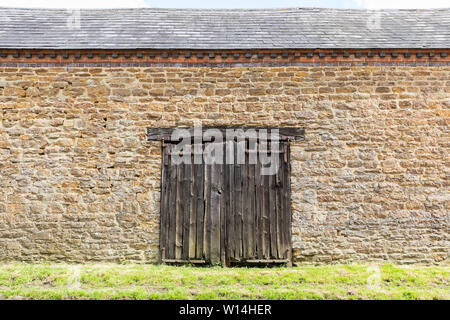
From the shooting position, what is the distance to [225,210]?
7074 mm

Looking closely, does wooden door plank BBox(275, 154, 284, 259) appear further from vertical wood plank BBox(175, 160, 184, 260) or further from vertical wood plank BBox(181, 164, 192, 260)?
vertical wood plank BBox(175, 160, 184, 260)

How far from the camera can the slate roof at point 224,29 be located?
749 cm

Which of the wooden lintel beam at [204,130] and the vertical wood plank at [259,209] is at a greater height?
the wooden lintel beam at [204,130]

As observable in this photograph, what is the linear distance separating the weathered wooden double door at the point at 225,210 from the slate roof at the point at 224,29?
2.41 metres

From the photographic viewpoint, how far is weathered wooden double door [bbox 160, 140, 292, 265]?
696cm

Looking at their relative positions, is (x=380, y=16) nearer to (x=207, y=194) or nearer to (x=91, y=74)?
(x=207, y=194)

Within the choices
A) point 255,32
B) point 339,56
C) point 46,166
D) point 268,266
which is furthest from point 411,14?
point 46,166

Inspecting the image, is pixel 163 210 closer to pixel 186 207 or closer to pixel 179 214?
pixel 179 214

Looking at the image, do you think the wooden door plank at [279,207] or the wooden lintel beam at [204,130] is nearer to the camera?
the wooden door plank at [279,207]

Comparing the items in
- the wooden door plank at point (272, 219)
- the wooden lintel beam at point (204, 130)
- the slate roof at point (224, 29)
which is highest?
the slate roof at point (224, 29)

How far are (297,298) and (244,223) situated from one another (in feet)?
7.35

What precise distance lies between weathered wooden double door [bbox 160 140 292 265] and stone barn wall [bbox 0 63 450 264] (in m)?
0.24

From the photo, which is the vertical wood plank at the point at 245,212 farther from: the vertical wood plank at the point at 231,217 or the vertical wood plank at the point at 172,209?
the vertical wood plank at the point at 172,209

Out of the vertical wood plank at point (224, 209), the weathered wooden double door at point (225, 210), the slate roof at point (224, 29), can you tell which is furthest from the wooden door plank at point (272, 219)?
the slate roof at point (224, 29)
